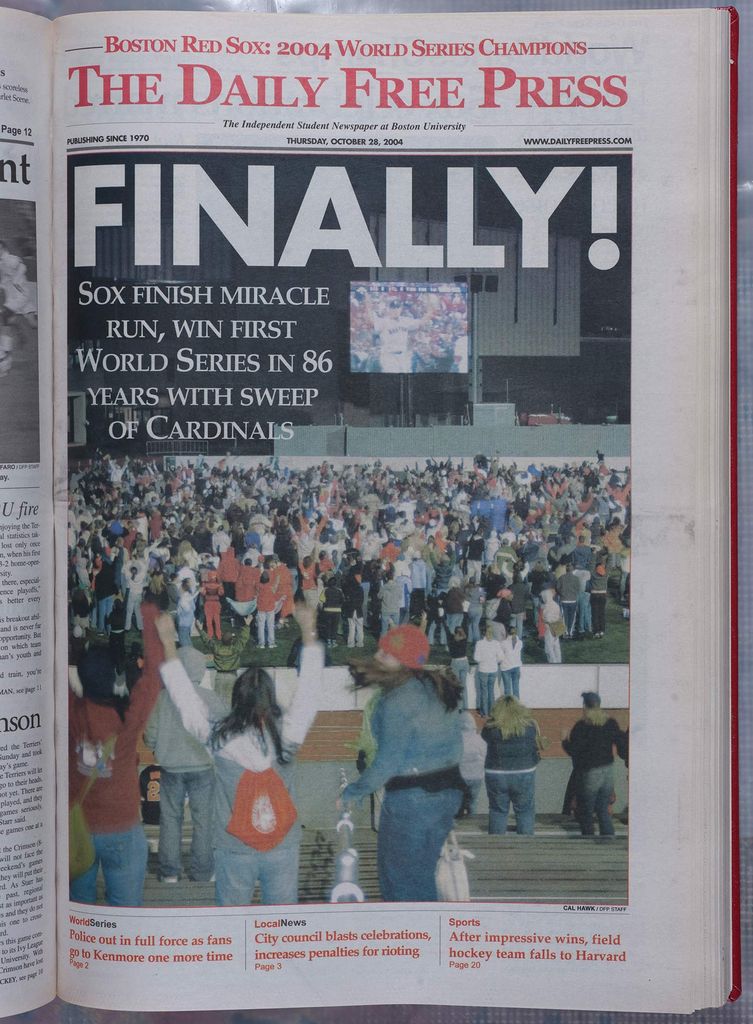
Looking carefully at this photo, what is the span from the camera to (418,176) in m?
0.71

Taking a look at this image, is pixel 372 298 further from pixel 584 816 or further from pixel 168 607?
pixel 584 816

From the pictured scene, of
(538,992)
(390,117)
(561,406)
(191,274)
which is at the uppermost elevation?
(390,117)

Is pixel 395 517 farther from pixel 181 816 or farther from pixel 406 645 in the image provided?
pixel 181 816

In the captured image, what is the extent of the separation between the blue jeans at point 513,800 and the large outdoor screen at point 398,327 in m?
0.35

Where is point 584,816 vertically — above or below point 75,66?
below

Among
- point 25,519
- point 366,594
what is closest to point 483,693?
point 366,594

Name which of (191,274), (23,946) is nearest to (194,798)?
(23,946)

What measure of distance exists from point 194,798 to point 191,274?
1.45 ft

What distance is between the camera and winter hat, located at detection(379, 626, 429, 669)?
72cm

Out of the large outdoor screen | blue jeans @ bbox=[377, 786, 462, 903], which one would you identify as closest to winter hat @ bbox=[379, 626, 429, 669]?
blue jeans @ bbox=[377, 786, 462, 903]

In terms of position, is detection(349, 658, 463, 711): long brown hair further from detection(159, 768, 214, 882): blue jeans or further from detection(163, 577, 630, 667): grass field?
detection(159, 768, 214, 882): blue jeans

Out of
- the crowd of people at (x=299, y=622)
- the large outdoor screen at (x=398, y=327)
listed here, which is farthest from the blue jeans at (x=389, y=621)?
the large outdoor screen at (x=398, y=327)

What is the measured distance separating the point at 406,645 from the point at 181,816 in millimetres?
240

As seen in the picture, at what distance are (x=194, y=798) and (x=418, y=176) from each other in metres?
0.56
